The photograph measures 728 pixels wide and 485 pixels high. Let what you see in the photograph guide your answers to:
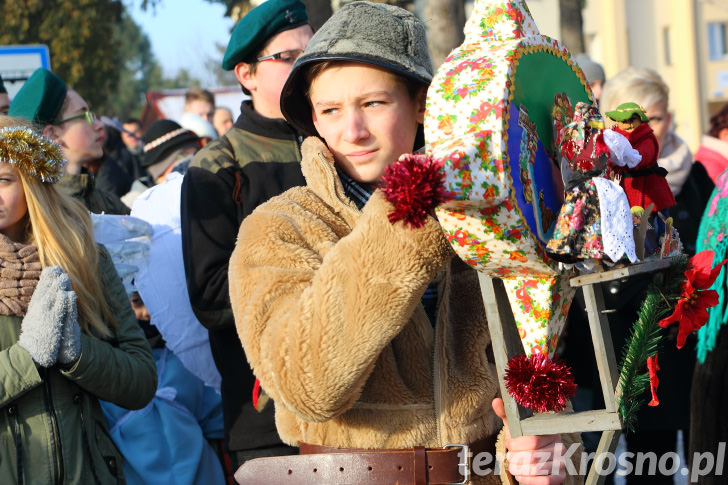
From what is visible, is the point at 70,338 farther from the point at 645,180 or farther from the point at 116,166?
the point at 116,166

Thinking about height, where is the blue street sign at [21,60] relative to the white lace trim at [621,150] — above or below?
above

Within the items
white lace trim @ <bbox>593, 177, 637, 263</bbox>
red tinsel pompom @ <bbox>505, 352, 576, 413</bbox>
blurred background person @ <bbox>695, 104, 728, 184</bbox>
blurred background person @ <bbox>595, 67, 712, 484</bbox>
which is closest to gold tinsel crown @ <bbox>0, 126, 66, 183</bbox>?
red tinsel pompom @ <bbox>505, 352, 576, 413</bbox>

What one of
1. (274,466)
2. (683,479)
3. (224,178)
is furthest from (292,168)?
(683,479)

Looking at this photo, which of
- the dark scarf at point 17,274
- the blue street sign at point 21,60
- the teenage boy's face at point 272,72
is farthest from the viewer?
the blue street sign at point 21,60

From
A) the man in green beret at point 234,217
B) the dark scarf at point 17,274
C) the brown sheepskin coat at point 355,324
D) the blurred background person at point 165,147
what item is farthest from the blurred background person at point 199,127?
the brown sheepskin coat at point 355,324

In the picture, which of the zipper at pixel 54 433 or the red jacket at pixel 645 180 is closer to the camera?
the red jacket at pixel 645 180

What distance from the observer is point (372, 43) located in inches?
85.1

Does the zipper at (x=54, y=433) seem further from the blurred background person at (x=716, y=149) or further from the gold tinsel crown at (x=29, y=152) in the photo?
the blurred background person at (x=716, y=149)

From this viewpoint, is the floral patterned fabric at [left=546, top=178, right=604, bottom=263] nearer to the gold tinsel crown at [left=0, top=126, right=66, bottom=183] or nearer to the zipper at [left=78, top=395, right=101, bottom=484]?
the zipper at [left=78, top=395, right=101, bottom=484]

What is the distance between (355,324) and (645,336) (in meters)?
0.64

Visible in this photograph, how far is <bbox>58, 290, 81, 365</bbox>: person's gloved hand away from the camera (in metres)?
2.79

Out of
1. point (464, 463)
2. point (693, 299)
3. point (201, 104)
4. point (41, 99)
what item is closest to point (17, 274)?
point (464, 463)

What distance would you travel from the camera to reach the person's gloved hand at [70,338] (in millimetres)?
2793

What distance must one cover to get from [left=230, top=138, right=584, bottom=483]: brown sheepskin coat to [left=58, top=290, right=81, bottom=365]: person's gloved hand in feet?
2.89
